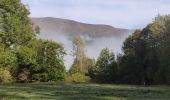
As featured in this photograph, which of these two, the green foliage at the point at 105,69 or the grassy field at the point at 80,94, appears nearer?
the grassy field at the point at 80,94

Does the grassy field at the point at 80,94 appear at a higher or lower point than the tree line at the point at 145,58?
lower

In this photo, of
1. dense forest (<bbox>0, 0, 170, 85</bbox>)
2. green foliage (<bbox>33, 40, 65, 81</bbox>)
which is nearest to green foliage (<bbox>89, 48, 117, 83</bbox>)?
dense forest (<bbox>0, 0, 170, 85</bbox>)

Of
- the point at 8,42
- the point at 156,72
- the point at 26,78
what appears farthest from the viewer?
the point at 26,78

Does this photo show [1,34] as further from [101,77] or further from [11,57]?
[101,77]

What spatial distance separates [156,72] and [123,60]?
15.7 m

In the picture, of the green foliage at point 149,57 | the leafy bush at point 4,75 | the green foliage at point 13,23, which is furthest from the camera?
the green foliage at point 149,57

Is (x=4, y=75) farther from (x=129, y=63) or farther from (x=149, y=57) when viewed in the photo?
(x=149, y=57)

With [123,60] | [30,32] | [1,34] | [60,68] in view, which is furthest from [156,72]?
[1,34]

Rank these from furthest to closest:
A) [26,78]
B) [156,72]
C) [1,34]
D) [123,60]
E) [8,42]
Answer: [123,60] → [26,78] → [156,72] → [8,42] → [1,34]

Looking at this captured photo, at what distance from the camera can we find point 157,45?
95125mm

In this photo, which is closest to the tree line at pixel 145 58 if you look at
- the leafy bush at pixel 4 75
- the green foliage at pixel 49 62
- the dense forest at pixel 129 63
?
the dense forest at pixel 129 63

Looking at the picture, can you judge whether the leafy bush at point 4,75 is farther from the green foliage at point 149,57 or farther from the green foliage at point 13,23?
the green foliage at point 149,57

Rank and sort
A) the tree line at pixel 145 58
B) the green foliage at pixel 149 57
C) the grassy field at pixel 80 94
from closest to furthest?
the grassy field at pixel 80 94
the green foliage at pixel 149 57
the tree line at pixel 145 58

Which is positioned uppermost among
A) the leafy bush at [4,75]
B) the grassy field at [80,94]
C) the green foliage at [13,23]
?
the green foliage at [13,23]
